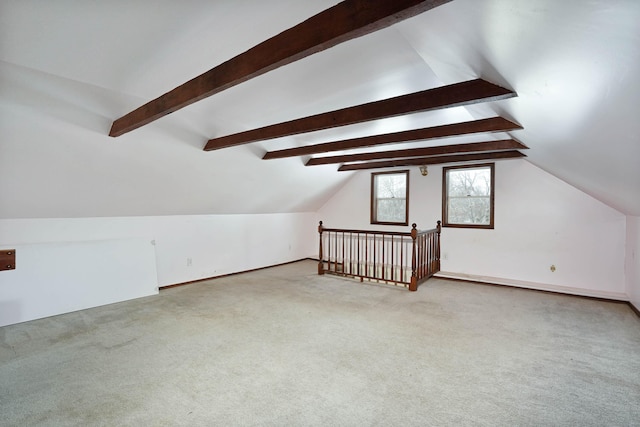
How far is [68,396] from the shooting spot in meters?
2.16

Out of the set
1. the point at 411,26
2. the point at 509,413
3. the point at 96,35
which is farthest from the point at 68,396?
the point at 411,26

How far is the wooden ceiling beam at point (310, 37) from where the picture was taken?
1177mm

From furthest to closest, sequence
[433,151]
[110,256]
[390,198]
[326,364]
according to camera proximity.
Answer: [390,198] → [433,151] → [110,256] → [326,364]

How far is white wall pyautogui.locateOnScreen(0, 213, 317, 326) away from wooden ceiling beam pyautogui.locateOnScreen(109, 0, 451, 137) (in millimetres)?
3032

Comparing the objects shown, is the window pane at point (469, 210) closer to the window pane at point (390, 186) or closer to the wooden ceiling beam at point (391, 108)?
the window pane at point (390, 186)

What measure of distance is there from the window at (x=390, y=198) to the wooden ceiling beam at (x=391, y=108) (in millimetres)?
3735

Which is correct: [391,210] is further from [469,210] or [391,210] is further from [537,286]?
[537,286]

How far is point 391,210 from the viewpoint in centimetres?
670

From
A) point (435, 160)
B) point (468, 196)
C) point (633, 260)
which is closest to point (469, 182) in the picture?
point (468, 196)

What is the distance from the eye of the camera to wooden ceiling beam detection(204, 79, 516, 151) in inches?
83.1

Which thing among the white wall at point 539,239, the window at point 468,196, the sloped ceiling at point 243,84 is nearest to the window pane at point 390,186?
the white wall at point 539,239

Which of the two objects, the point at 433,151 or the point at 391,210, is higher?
the point at 433,151

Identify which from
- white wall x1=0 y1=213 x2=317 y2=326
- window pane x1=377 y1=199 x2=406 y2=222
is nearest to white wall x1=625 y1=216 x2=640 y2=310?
window pane x1=377 y1=199 x2=406 y2=222

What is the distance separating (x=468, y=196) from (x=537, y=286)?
1.83 m
